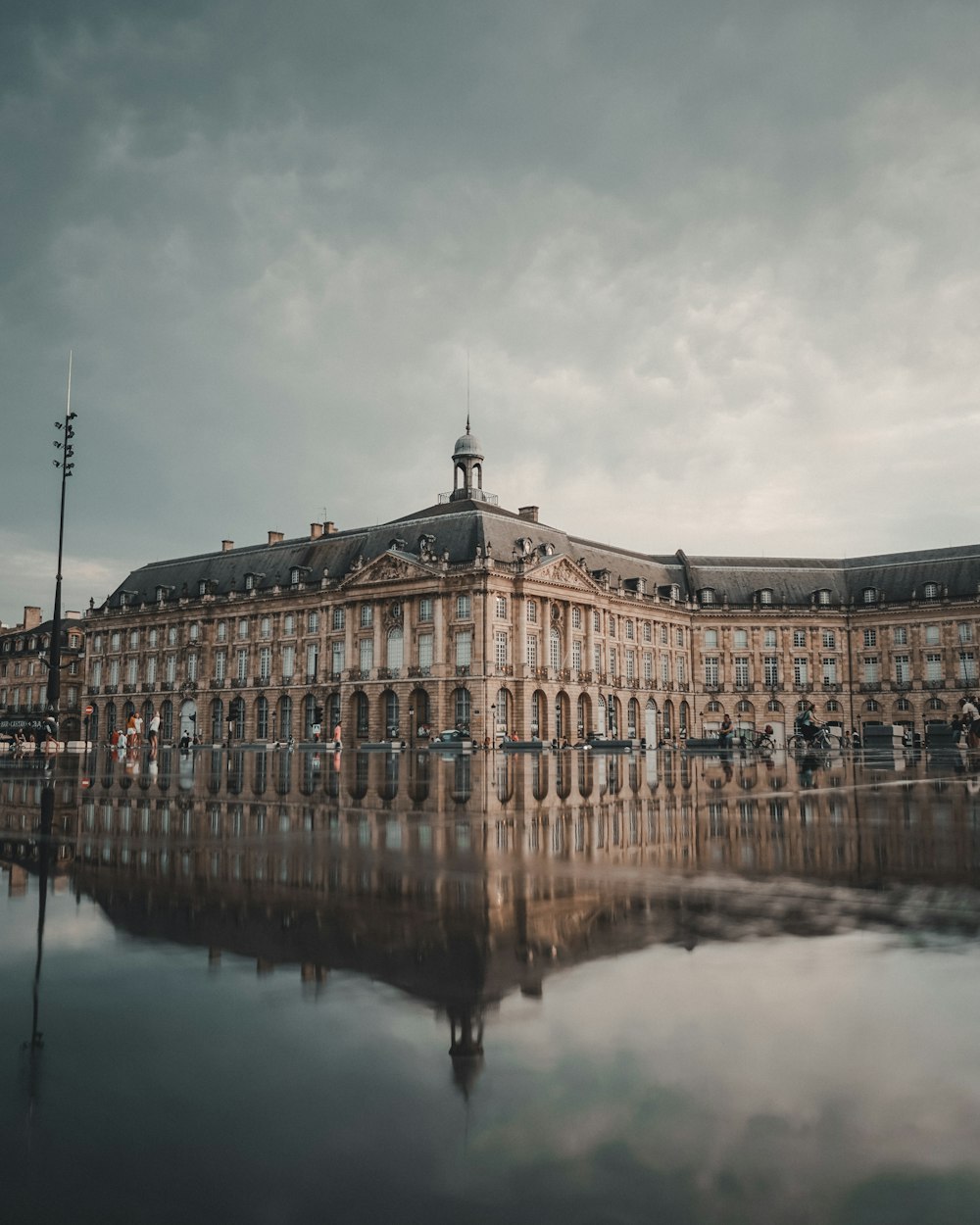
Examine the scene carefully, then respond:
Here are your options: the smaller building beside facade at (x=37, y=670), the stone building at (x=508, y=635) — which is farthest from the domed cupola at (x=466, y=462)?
the smaller building beside facade at (x=37, y=670)

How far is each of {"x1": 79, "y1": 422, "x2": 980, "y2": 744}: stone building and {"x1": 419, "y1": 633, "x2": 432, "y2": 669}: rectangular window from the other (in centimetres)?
14

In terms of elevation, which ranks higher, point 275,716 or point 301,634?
point 301,634

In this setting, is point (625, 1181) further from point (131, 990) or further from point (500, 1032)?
point (131, 990)

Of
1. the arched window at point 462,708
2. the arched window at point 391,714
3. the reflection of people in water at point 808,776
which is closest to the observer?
the reflection of people in water at point 808,776

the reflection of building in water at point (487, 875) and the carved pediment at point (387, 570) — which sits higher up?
the carved pediment at point (387, 570)

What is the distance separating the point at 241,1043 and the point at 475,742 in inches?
2412

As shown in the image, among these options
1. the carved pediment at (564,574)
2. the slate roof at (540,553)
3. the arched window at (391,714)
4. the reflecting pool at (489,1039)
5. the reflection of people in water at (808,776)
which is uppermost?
the slate roof at (540,553)

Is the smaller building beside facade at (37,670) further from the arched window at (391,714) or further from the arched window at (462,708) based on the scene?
the arched window at (462,708)

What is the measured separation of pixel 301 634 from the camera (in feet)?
264

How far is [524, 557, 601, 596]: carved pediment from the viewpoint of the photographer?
71.6 m

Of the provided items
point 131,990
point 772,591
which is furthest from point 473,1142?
point 772,591

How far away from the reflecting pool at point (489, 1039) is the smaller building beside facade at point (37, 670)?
10693 centimetres

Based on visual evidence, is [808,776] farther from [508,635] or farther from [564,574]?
[564,574]

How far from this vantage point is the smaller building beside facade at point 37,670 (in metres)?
108
